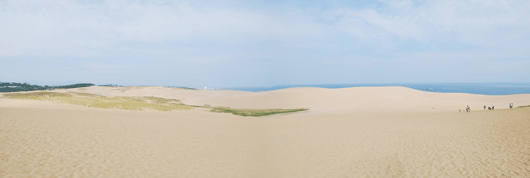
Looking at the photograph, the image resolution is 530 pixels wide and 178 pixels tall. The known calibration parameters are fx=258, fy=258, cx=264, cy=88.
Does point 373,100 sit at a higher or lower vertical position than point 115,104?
higher

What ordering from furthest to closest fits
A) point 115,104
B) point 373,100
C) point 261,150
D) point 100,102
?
1. point 373,100
2. point 100,102
3. point 115,104
4. point 261,150

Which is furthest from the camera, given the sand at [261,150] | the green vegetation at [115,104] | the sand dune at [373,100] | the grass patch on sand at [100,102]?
the sand dune at [373,100]

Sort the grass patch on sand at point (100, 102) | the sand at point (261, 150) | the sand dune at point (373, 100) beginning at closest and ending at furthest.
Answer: the sand at point (261, 150)
the grass patch on sand at point (100, 102)
the sand dune at point (373, 100)

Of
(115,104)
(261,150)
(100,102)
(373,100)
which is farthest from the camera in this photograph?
(373,100)

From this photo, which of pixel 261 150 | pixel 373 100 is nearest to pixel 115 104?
pixel 261 150

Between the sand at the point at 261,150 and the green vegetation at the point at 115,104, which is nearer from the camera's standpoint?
the sand at the point at 261,150

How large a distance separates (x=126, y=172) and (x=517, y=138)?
640 inches

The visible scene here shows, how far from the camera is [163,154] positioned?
33.9ft

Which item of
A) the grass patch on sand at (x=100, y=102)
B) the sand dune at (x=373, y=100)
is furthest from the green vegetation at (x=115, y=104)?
the sand dune at (x=373, y=100)

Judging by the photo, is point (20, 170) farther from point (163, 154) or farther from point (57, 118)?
point (57, 118)

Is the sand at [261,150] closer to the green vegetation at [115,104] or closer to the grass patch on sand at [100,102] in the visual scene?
the grass patch on sand at [100,102]

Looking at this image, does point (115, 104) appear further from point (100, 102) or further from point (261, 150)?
point (261, 150)

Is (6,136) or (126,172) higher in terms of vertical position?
(6,136)

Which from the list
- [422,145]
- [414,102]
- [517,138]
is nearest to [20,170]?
[422,145]
